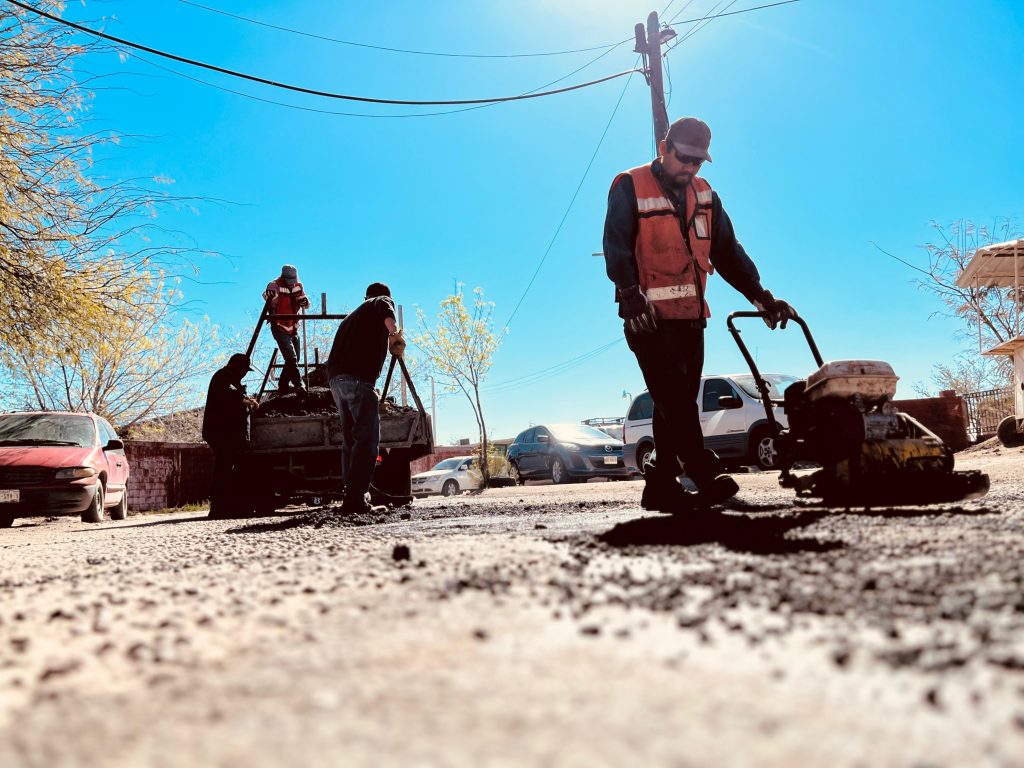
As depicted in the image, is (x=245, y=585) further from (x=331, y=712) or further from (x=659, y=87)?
(x=659, y=87)

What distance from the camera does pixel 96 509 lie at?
33.0 ft

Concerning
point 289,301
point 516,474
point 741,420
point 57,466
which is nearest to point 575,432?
point 516,474

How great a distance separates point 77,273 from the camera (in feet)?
31.2

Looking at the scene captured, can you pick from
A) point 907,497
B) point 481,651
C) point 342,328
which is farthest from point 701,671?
point 342,328

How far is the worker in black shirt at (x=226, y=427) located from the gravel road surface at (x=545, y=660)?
231 inches

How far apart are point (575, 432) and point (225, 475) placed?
34.7 feet

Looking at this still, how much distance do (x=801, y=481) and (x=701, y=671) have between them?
12.5ft

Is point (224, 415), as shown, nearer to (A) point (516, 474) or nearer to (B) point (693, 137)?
(B) point (693, 137)

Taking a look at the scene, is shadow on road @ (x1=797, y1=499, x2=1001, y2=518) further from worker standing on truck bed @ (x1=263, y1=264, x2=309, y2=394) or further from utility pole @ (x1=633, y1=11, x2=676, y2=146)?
utility pole @ (x1=633, y1=11, x2=676, y2=146)

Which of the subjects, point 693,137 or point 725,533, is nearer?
point 725,533

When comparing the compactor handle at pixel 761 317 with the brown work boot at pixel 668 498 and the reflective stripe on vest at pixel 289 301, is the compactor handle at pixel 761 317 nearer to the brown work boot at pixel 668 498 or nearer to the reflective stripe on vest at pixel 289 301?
the brown work boot at pixel 668 498

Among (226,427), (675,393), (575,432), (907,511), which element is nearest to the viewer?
(907,511)

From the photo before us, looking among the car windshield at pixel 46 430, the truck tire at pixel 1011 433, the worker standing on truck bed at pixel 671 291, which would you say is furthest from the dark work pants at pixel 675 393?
the truck tire at pixel 1011 433

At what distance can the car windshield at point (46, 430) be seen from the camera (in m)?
9.91
